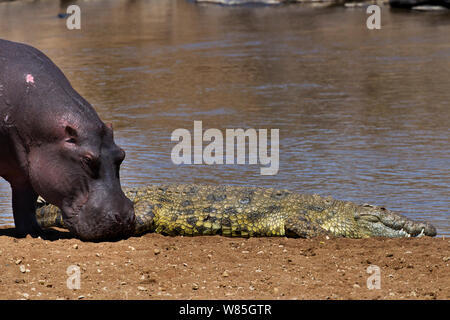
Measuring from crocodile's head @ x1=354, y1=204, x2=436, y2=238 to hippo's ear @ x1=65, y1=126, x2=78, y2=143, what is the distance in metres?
3.09

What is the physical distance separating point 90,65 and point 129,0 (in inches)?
828

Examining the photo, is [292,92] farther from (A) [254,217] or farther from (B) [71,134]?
(B) [71,134]

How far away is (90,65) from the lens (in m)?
19.0

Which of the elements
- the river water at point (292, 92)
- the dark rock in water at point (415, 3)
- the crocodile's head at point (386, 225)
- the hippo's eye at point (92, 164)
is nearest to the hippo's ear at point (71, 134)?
the hippo's eye at point (92, 164)

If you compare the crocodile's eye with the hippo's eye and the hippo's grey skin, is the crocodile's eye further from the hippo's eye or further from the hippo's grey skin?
the hippo's eye

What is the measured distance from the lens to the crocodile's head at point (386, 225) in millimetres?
7730

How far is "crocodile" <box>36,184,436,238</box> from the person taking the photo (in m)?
7.98

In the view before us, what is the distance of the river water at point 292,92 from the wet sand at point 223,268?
1.61 metres

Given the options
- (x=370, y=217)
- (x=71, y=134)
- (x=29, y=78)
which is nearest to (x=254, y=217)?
A: (x=370, y=217)

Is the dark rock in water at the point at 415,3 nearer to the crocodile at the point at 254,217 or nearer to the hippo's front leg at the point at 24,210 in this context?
the crocodile at the point at 254,217

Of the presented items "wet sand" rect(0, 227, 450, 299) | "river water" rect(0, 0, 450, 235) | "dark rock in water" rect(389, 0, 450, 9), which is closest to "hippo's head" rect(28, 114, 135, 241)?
"wet sand" rect(0, 227, 450, 299)

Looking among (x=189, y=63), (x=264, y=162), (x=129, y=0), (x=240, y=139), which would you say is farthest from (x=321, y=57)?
(x=129, y=0)

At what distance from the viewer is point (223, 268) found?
21.1 ft
